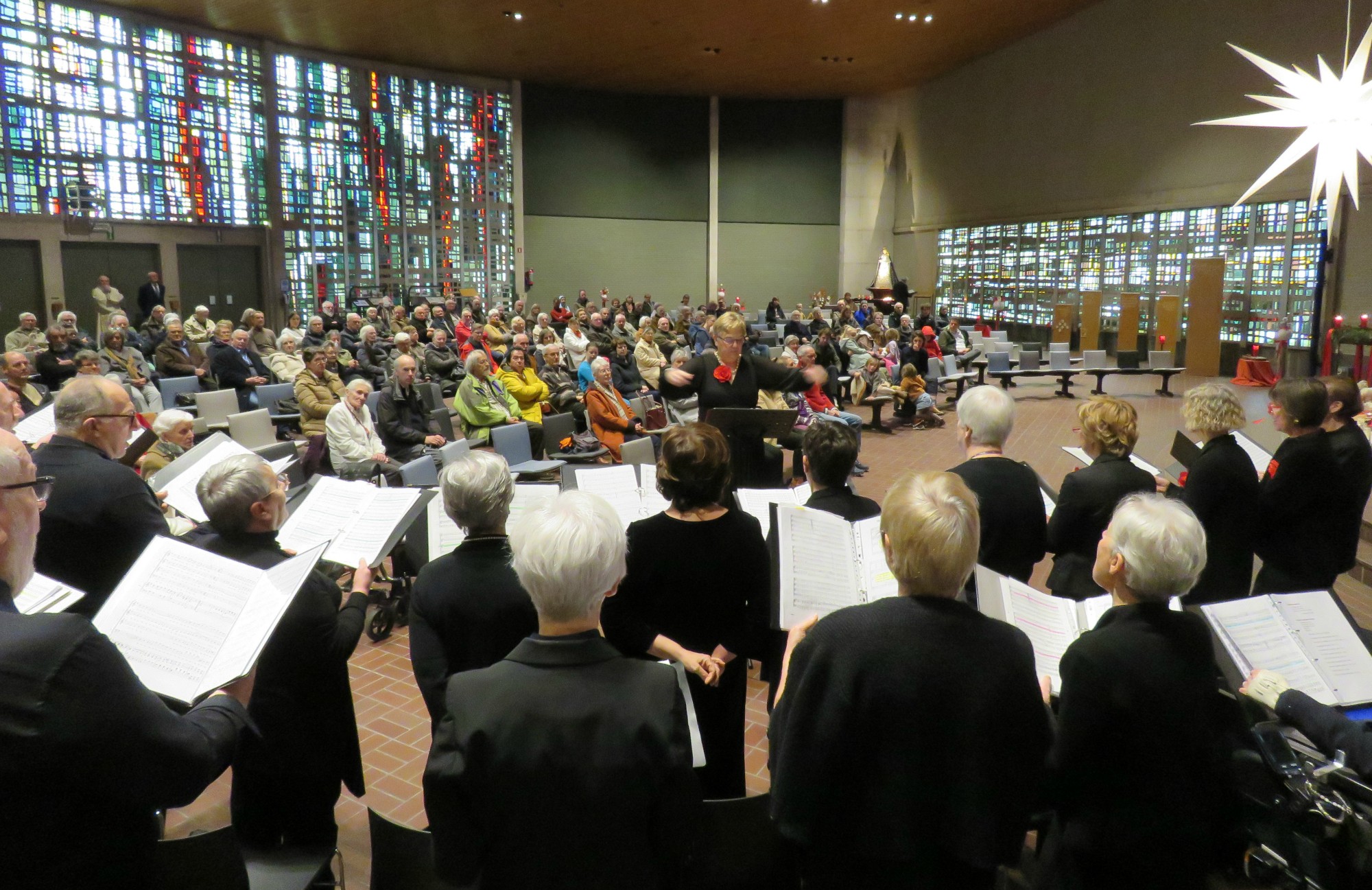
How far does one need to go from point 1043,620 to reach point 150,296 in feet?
54.8

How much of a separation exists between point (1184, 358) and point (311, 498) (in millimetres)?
17553

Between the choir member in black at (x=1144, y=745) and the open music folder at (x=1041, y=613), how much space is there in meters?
0.34

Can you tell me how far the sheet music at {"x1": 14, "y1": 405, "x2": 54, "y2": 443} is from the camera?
4387 mm

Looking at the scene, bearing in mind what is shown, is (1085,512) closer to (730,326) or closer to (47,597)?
(730,326)

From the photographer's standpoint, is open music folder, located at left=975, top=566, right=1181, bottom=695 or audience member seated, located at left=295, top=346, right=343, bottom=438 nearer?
open music folder, located at left=975, top=566, right=1181, bottom=695

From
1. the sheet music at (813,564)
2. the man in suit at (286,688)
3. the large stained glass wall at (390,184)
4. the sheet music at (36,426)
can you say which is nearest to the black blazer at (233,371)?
the sheet music at (36,426)

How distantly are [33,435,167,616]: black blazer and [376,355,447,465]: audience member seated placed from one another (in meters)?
3.87

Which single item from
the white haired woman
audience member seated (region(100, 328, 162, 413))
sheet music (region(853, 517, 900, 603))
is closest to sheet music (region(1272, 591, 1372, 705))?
sheet music (region(853, 517, 900, 603))

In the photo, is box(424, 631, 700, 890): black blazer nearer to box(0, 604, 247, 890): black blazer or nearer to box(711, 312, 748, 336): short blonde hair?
box(0, 604, 247, 890): black blazer

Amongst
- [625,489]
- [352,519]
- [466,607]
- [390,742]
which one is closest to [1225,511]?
[625,489]

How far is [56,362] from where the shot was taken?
905cm

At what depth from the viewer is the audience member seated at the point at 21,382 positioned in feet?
22.0

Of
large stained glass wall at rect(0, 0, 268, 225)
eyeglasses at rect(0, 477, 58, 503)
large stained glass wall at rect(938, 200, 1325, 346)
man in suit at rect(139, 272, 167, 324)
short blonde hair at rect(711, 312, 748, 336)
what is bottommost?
eyeglasses at rect(0, 477, 58, 503)

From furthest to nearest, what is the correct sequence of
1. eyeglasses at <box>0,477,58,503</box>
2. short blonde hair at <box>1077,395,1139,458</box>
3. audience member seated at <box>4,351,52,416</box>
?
1. audience member seated at <box>4,351,52,416</box>
2. short blonde hair at <box>1077,395,1139,458</box>
3. eyeglasses at <box>0,477,58,503</box>
